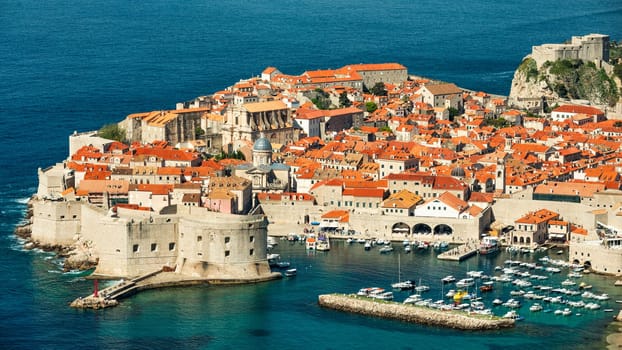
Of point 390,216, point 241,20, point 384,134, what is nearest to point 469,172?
point 390,216

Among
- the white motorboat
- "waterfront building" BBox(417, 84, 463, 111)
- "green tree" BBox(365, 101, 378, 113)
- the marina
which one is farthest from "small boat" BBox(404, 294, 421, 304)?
"waterfront building" BBox(417, 84, 463, 111)

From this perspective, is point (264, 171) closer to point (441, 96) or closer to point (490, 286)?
point (490, 286)

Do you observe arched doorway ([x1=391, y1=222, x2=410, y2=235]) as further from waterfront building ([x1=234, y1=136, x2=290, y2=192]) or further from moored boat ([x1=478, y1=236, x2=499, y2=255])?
waterfront building ([x1=234, y1=136, x2=290, y2=192])

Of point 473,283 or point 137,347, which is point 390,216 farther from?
point 137,347

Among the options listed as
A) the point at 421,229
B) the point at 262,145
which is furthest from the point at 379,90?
the point at 421,229

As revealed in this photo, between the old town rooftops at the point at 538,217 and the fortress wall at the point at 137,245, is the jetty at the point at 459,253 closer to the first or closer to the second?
the old town rooftops at the point at 538,217
